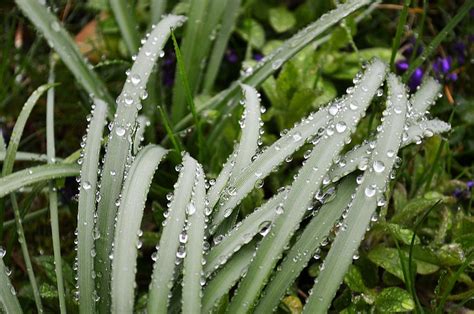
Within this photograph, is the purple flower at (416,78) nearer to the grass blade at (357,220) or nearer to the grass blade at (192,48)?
the grass blade at (192,48)

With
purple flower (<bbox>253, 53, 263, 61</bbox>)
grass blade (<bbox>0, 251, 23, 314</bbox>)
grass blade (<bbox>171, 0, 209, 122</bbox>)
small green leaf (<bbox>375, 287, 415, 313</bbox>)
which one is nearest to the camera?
grass blade (<bbox>0, 251, 23, 314</bbox>)

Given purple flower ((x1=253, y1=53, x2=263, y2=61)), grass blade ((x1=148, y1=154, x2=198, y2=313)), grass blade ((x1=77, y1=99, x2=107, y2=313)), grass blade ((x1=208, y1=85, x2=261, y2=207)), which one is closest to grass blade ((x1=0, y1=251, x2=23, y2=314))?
grass blade ((x1=77, y1=99, x2=107, y2=313))

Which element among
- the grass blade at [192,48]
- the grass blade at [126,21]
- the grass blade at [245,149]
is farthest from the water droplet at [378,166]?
the grass blade at [126,21]

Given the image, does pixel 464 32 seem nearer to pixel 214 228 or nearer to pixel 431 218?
pixel 431 218

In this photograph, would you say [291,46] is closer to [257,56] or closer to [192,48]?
[192,48]

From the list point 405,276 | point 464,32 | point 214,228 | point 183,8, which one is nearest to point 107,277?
point 214,228

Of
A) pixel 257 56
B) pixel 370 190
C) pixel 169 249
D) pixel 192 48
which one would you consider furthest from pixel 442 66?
pixel 169 249

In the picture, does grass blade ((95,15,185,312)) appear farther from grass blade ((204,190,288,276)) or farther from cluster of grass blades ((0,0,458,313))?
grass blade ((204,190,288,276))
